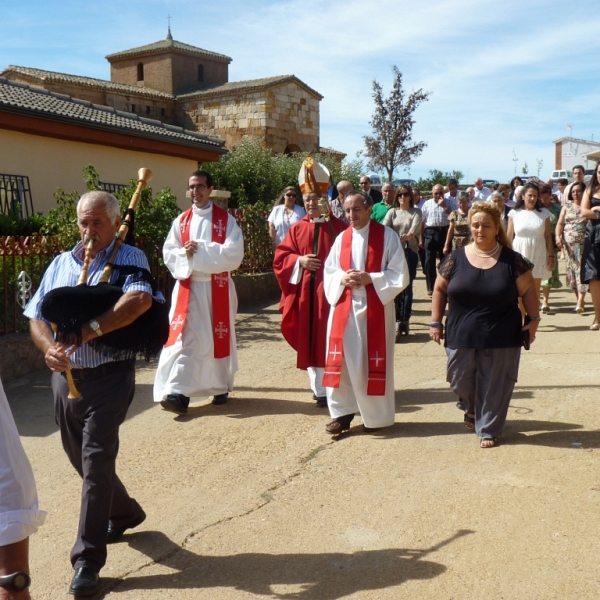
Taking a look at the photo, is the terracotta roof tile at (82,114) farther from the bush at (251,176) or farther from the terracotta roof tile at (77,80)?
the terracotta roof tile at (77,80)

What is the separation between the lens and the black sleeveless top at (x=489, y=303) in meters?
6.12

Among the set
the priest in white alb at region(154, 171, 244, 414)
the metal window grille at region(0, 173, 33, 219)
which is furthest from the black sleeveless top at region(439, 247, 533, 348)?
the metal window grille at region(0, 173, 33, 219)

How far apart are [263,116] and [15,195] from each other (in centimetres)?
2314

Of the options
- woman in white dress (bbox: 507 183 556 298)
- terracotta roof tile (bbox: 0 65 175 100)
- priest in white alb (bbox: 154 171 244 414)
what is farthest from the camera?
terracotta roof tile (bbox: 0 65 175 100)

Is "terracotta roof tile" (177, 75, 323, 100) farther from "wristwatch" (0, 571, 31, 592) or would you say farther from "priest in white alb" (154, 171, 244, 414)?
"wristwatch" (0, 571, 31, 592)

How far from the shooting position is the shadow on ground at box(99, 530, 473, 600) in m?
4.11

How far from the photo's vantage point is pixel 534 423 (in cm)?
669

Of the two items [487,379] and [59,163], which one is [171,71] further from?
[487,379]

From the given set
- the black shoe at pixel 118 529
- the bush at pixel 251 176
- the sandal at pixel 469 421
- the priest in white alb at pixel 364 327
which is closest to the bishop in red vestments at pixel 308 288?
the priest in white alb at pixel 364 327

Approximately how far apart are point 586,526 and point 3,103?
1189 centimetres

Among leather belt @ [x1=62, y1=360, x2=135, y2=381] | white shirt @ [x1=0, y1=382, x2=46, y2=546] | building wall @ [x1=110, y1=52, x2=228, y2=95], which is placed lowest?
white shirt @ [x1=0, y1=382, x2=46, y2=546]

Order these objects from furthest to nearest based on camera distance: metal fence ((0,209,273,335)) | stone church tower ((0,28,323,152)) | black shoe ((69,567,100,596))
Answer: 1. stone church tower ((0,28,323,152))
2. metal fence ((0,209,273,335))
3. black shoe ((69,567,100,596))

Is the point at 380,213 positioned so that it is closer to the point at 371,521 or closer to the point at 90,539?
the point at 371,521

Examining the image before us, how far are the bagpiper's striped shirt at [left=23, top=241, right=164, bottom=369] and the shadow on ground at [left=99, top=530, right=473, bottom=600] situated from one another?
1154mm
